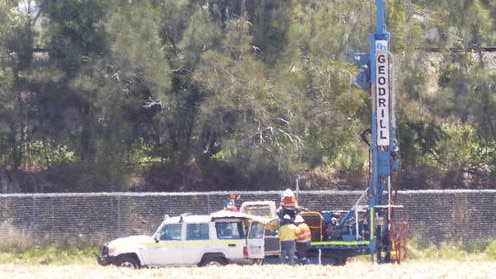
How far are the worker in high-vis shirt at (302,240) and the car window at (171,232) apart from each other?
3022mm

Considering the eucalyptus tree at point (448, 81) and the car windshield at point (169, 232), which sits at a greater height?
the eucalyptus tree at point (448, 81)

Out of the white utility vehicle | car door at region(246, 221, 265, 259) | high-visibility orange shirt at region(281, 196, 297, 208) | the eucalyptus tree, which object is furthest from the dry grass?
the eucalyptus tree

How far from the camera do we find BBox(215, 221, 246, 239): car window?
83.9 ft

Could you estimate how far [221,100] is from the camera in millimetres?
30656

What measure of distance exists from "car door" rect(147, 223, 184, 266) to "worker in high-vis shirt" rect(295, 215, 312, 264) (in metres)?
2.92

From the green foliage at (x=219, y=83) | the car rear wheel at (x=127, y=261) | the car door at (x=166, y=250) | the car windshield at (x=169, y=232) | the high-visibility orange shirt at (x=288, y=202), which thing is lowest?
the car rear wheel at (x=127, y=261)

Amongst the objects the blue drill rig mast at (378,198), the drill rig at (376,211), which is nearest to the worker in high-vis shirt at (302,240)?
the drill rig at (376,211)

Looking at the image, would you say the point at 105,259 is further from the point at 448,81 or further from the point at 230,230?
the point at 448,81

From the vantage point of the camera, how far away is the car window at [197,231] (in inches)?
1009

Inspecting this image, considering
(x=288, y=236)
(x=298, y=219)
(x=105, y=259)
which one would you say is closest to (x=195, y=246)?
(x=105, y=259)

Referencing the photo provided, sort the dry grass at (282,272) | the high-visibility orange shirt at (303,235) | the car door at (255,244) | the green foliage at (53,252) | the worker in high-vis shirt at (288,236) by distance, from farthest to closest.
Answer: the green foliage at (53,252) → the car door at (255,244) → the high-visibility orange shirt at (303,235) → the worker in high-vis shirt at (288,236) → the dry grass at (282,272)

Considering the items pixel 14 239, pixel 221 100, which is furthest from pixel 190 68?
pixel 14 239

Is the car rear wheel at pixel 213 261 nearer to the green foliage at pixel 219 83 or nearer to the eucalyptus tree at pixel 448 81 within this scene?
the green foliage at pixel 219 83

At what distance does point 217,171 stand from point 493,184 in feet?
28.7
